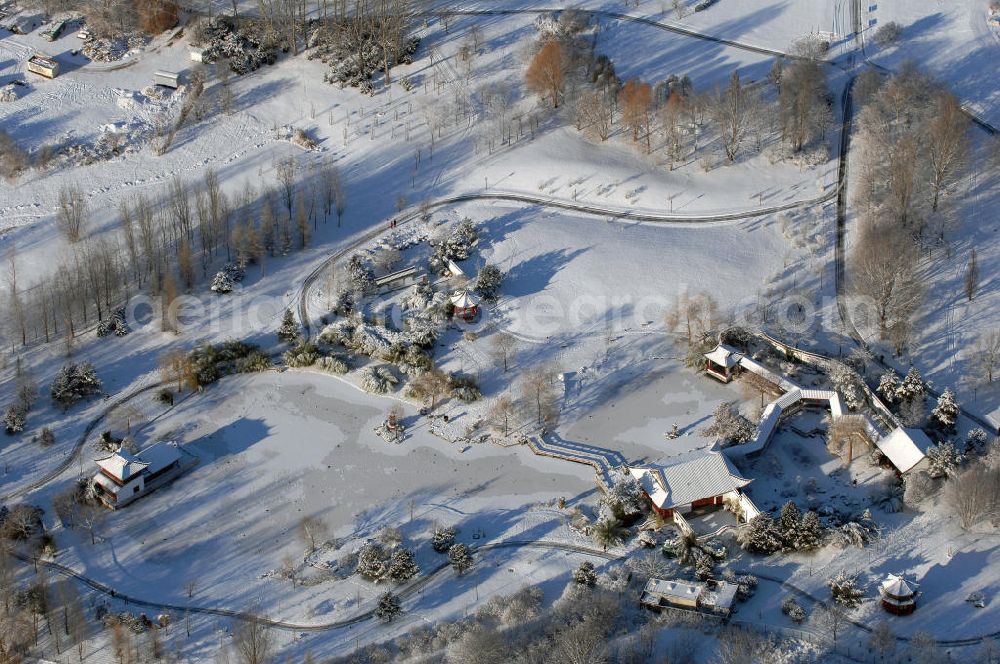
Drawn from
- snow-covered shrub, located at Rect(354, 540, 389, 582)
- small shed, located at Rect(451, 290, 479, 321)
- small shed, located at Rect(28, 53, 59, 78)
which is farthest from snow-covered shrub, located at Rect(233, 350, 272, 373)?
small shed, located at Rect(28, 53, 59, 78)

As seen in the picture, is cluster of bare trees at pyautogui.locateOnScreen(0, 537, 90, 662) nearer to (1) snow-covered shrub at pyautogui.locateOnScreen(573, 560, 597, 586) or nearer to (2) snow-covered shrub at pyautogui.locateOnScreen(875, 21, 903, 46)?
(1) snow-covered shrub at pyautogui.locateOnScreen(573, 560, 597, 586)

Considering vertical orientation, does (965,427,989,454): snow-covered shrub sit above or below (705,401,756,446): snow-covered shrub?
below

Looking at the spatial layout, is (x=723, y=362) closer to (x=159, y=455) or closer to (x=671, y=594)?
(x=671, y=594)

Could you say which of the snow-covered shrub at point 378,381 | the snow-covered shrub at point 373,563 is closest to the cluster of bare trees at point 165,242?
the snow-covered shrub at point 378,381

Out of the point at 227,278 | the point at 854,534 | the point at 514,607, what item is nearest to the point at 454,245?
the point at 227,278

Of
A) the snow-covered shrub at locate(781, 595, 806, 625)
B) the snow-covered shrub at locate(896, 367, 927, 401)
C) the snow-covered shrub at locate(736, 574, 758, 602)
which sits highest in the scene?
the snow-covered shrub at locate(896, 367, 927, 401)

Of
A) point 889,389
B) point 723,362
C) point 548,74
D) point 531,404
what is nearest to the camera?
point 889,389

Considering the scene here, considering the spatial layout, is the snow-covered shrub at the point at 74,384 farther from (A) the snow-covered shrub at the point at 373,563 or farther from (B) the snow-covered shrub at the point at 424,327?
(A) the snow-covered shrub at the point at 373,563
